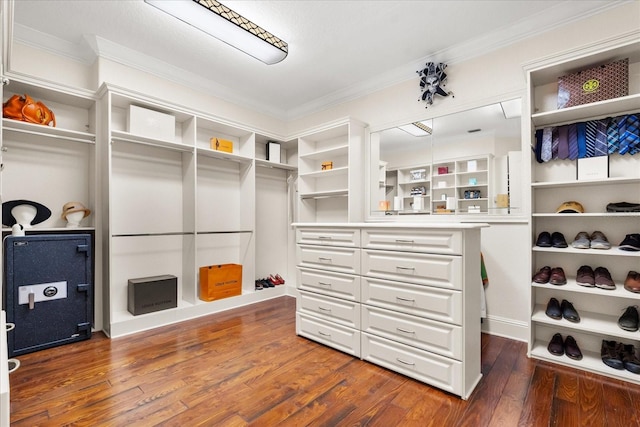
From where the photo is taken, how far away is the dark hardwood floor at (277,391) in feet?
5.32

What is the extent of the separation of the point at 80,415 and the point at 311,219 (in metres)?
3.00

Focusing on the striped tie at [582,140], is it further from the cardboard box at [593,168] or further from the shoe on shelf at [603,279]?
the shoe on shelf at [603,279]

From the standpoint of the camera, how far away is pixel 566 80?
7.50 feet

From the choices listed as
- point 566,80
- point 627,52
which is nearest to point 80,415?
point 566,80

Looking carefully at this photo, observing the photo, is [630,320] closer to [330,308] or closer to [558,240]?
[558,240]

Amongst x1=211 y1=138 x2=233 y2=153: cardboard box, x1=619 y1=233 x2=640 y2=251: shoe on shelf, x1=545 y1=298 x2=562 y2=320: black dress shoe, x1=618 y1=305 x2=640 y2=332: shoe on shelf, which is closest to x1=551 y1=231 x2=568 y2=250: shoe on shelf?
x1=619 y1=233 x2=640 y2=251: shoe on shelf

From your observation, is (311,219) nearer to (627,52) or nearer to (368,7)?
(368,7)

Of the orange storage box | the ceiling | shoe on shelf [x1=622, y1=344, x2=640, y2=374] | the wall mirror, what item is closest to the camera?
shoe on shelf [x1=622, y1=344, x2=640, y2=374]

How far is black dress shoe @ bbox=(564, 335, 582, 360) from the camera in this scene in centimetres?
215

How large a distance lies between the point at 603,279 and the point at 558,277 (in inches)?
9.7

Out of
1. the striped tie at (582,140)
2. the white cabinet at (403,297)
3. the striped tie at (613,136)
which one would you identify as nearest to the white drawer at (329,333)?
the white cabinet at (403,297)

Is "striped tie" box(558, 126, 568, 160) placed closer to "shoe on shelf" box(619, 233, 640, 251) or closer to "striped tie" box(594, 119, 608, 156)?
"striped tie" box(594, 119, 608, 156)

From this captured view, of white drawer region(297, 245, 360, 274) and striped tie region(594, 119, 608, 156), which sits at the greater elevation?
striped tie region(594, 119, 608, 156)

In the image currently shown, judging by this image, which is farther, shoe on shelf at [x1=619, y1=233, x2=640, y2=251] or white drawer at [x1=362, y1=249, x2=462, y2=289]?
shoe on shelf at [x1=619, y1=233, x2=640, y2=251]
